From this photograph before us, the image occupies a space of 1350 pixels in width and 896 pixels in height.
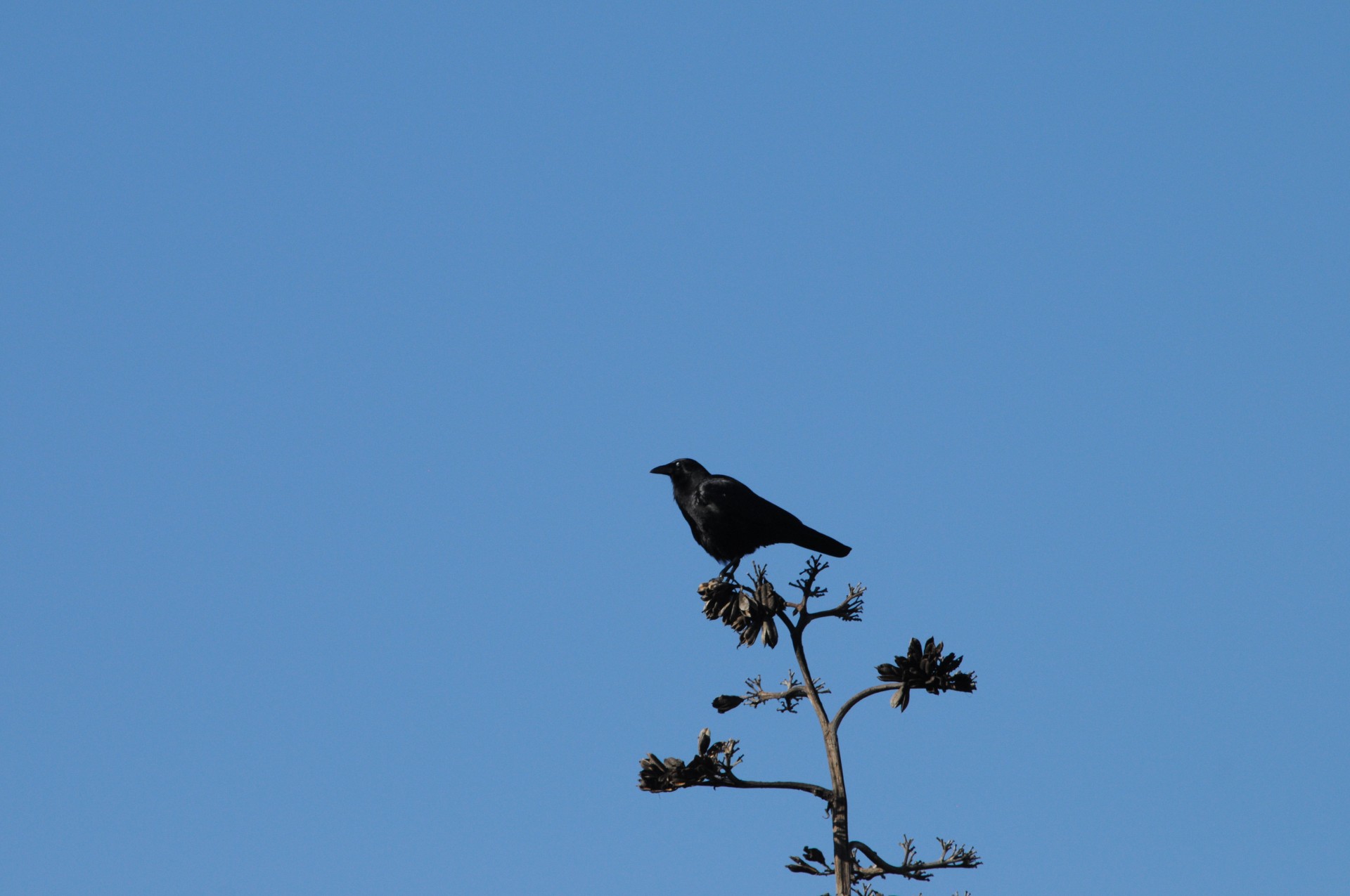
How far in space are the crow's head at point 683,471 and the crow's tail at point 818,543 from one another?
0.97 meters

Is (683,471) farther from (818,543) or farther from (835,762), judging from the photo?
(835,762)

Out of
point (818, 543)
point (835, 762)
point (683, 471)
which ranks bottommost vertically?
point (835, 762)

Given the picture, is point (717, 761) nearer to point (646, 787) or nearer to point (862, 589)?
point (646, 787)

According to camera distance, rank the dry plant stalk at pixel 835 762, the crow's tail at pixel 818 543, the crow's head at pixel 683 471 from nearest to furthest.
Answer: the dry plant stalk at pixel 835 762 → the crow's tail at pixel 818 543 → the crow's head at pixel 683 471

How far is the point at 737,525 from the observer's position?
11.0 metres

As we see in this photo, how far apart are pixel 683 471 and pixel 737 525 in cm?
89

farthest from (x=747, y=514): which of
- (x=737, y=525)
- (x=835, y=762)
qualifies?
(x=835, y=762)

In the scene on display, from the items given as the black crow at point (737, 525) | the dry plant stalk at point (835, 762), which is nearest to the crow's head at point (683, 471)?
the black crow at point (737, 525)

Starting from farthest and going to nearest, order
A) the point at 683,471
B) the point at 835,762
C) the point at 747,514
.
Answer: the point at 683,471, the point at 747,514, the point at 835,762

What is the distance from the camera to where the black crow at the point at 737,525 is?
10.9 m

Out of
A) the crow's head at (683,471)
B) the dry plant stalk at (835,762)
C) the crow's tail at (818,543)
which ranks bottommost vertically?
the dry plant stalk at (835,762)

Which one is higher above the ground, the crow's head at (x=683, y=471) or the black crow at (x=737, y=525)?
the crow's head at (x=683, y=471)

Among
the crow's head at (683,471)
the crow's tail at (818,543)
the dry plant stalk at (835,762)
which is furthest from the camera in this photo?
the crow's head at (683,471)

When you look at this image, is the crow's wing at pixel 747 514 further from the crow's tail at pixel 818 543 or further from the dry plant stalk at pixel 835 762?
the dry plant stalk at pixel 835 762
